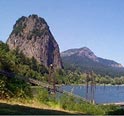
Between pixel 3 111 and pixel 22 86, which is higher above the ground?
pixel 22 86

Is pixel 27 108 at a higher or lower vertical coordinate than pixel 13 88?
lower

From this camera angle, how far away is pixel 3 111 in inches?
394

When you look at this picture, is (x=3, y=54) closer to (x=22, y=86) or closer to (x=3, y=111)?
(x=22, y=86)

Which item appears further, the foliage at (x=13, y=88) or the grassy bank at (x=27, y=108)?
the foliage at (x=13, y=88)

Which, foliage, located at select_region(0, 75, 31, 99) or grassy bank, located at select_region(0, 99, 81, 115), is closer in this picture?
grassy bank, located at select_region(0, 99, 81, 115)

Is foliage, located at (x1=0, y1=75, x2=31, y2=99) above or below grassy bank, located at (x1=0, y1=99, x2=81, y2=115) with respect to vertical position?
above

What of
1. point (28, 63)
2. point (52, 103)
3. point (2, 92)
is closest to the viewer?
point (2, 92)

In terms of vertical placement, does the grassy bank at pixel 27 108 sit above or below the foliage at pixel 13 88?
below

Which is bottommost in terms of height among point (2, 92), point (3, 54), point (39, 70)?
point (2, 92)

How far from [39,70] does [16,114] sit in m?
184

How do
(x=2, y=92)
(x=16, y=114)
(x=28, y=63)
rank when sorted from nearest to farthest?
(x=16, y=114)
(x=2, y=92)
(x=28, y=63)

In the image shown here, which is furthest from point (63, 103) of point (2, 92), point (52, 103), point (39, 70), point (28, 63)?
A: point (39, 70)

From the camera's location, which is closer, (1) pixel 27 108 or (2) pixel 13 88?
(1) pixel 27 108

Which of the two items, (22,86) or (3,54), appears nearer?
(22,86)
